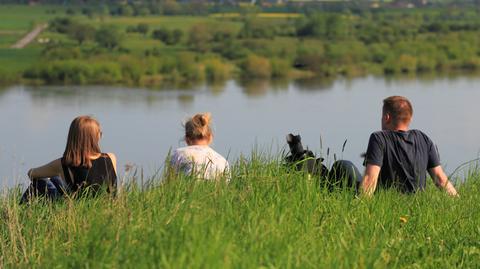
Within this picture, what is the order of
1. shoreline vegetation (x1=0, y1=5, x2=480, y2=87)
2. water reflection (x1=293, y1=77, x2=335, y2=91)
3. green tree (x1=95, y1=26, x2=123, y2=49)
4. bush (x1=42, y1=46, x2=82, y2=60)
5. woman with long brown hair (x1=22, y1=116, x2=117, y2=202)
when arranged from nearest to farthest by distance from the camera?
woman with long brown hair (x1=22, y1=116, x2=117, y2=202)
water reflection (x1=293, y1=77, x2=335, y2=91)
shoreline vegetation (x1=0, y1=5, x2=480, y2=87)
bush (x1=42, y1=46, x2=82, y2=60)
green tree (x1=95, y1=26, x2=123, y2=49)

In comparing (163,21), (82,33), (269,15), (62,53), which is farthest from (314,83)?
(269,15)

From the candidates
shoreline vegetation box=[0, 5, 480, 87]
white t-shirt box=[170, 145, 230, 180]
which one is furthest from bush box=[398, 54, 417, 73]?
white t-shirt box=[170, 145, 230, 180]

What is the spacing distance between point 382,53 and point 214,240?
39110mm

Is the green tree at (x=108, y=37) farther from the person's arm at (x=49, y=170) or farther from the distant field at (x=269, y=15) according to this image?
the person's arm at (x=49, y=170)

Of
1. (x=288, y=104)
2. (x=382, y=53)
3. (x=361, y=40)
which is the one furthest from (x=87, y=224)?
(x=361, y=40)

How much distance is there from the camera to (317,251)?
3.85 metres

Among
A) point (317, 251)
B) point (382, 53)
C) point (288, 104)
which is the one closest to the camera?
point (317, 251)

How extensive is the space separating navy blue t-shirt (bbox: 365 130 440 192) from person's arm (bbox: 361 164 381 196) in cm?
6

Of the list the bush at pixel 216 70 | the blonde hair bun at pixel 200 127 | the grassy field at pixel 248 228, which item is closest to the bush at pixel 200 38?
the bush at pixel 216 70

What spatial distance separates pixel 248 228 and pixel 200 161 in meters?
1.69

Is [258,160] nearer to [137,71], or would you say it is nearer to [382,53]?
[137,71]

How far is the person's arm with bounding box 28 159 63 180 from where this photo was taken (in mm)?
5402

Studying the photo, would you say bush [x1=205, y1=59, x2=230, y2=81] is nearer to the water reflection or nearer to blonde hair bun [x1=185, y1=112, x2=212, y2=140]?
the water reflection

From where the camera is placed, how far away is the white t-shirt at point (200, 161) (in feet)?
17.1
